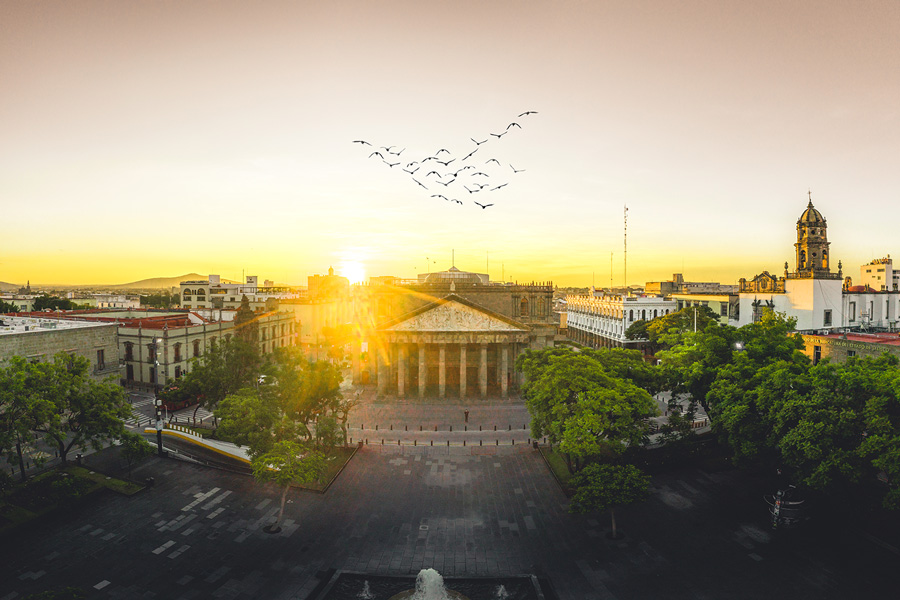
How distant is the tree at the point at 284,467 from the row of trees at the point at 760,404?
13.2 m

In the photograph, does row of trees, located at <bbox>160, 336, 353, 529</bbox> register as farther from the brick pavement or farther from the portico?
the portico

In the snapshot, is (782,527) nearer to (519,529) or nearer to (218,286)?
(519,529)

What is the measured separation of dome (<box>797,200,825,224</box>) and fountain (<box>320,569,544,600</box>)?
7327cm

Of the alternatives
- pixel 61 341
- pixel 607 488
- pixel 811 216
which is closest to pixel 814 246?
pixel 811 216

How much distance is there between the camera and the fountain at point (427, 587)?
17656 millimetres

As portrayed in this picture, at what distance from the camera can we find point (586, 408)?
82.1 ft

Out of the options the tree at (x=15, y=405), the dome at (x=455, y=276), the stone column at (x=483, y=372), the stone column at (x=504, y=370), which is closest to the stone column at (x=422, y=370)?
the stone column at (x=483, y=372)

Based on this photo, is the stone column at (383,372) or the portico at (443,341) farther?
the stone column at (383,372)

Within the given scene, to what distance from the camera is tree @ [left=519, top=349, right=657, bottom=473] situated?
2419 centimetres

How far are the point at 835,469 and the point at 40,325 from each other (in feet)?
194

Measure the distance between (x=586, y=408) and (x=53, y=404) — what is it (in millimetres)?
27084

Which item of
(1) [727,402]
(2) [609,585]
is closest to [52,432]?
(2) [609,585]

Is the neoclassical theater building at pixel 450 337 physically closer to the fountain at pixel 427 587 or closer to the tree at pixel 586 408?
the tree at pixel 586 408

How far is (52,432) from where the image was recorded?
2292 cm
